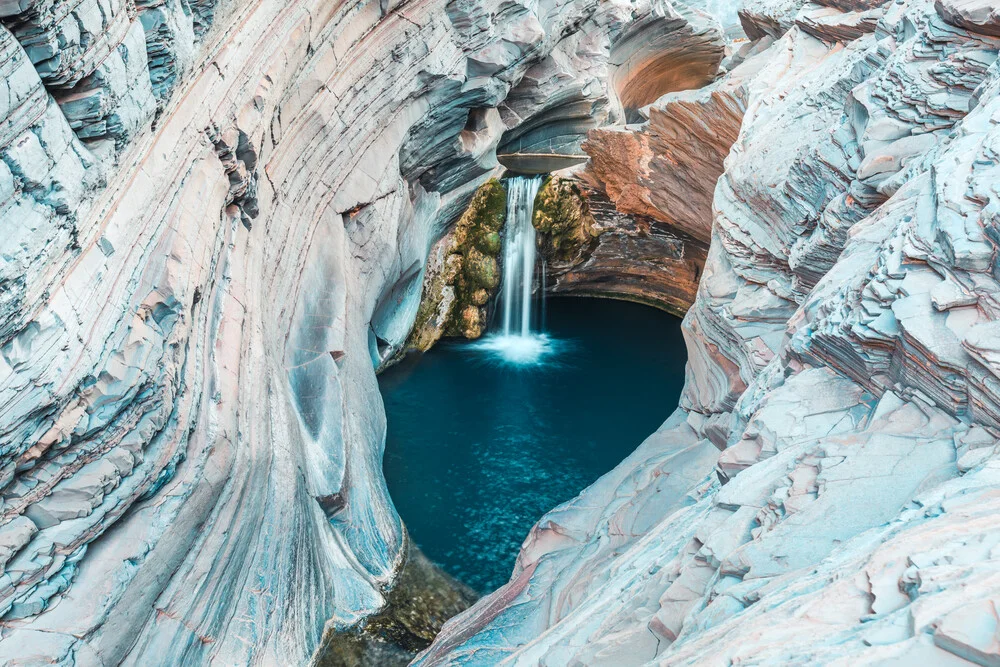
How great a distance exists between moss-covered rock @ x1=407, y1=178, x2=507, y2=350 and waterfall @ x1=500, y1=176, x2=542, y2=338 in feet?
1.04

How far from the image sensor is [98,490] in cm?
740

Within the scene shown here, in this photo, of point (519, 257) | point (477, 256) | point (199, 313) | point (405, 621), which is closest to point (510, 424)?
point (405, 621)

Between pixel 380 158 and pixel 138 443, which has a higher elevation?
pixel 380 158

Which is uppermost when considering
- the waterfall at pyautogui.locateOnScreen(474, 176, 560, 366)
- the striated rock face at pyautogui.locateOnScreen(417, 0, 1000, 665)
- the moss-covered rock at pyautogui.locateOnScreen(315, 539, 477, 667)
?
the waterfall at pyautogui.locateOnScreen(474, 176, 560, 366)

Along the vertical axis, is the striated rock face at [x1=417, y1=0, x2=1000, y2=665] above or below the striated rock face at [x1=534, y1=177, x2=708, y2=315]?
below

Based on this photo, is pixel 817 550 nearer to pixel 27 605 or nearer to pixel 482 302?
pixel 27 605

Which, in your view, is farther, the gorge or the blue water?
the blue water

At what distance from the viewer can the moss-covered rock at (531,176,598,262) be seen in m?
20.6

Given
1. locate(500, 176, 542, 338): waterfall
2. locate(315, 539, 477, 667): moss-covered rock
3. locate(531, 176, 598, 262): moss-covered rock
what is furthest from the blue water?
locate(531, 176, 598, 262): moss-covered rock

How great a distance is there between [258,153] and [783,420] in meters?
8.41

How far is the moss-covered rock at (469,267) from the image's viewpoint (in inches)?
790

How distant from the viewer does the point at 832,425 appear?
647 centimetres

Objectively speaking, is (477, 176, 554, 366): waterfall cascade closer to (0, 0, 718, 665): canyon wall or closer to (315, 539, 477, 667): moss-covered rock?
(0, 0, 718, 665): canyon wall

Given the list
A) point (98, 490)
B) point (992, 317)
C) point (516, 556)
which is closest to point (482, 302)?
point (516, 556)
